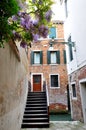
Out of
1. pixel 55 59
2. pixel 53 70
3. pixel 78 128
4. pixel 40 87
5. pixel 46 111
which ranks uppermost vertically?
pixel 55 59

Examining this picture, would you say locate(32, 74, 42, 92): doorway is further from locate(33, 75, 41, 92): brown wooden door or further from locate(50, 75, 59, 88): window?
locate(50, 75, 59, 88): window

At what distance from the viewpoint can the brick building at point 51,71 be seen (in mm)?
16750

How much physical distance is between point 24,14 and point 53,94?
1471 cm

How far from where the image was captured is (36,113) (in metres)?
8.99

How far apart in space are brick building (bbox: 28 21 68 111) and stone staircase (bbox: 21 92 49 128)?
5963 millimetres

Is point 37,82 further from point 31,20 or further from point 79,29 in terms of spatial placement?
point 31,20

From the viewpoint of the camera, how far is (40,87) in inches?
650

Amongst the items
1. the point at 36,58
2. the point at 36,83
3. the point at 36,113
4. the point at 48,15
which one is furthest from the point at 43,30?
the point at 36,58

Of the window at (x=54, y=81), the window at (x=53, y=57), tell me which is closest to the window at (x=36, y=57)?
the window at (x=53, y=57)

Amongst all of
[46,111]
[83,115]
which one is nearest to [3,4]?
[46,111]

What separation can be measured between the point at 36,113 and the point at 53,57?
30.1 feet

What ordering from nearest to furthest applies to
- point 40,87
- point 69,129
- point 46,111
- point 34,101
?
point 69,129 < point 46,111 < point 34,101 < point 40,87

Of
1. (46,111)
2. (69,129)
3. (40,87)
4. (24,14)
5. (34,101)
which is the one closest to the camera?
(24,14)

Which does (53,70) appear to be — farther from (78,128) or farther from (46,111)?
(78,128)
